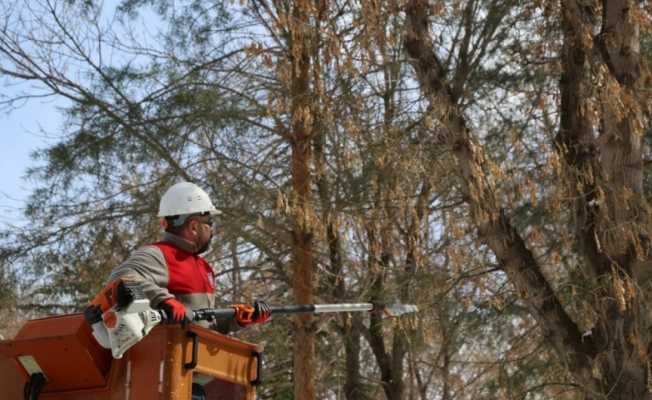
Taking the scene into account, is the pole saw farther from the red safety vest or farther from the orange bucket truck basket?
the red safety vest

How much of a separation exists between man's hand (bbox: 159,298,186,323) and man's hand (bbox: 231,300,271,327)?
661mm

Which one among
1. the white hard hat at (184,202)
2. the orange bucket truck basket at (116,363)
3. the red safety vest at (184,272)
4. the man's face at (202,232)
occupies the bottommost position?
the orange bucket truck basket at (116,363)

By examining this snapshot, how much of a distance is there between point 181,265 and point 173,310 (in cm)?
53

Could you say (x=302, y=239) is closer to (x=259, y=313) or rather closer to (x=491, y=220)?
(x=491, y=220)

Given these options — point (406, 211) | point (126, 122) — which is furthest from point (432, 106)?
point (126, 122)

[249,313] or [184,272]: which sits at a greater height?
[184,272]

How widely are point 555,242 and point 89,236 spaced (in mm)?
5593

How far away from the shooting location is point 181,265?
5188mm

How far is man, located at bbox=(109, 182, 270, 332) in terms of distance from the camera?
482 cm

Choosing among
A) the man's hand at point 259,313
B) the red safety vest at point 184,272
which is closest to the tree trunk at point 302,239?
the man's hand at point 259,313

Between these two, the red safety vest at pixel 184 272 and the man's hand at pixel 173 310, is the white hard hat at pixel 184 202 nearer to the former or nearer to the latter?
the red safety vest at pixel 184 272

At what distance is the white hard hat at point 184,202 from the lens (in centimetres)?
545

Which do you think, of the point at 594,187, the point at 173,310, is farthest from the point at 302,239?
the point at 173,310

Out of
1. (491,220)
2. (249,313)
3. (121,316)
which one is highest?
(491,220)
